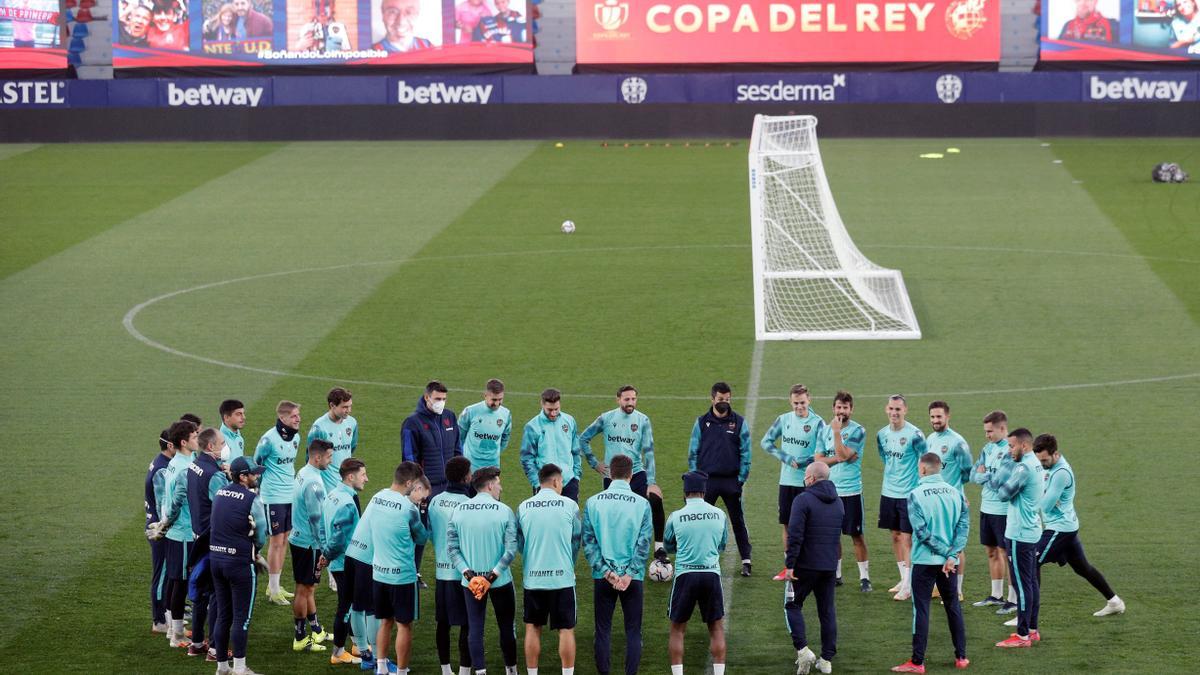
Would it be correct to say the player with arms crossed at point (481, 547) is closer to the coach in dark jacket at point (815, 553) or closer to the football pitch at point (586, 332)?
the football pitch at point (586, 332)

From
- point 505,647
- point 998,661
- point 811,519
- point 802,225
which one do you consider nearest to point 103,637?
point 505,647

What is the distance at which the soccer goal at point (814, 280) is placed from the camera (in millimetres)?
24766

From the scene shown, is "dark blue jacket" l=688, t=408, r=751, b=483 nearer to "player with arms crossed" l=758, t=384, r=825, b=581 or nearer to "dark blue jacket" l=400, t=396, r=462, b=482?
"player with arms crossed" l=758, t=384, r=825, b=581

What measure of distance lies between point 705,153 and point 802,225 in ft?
48.7

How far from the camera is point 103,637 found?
13.6 meters

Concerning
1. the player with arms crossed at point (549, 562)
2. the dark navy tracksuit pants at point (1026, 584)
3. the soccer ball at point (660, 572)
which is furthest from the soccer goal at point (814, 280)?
the player with arms crossed at point (549, 562)

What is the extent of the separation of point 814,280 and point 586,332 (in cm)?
506

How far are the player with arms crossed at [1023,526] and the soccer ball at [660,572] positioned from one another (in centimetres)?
310

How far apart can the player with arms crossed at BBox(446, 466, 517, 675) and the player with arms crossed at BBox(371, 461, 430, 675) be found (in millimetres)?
372

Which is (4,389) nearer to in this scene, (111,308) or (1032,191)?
(111,308)

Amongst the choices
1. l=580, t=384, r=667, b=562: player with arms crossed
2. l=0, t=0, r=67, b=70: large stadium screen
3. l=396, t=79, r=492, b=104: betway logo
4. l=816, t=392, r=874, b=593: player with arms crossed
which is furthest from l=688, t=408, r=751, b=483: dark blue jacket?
l=0, t=0, r=67, b=70: large stadium screen

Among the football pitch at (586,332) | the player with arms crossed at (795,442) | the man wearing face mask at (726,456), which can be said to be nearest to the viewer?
the football pitch at (586,332)

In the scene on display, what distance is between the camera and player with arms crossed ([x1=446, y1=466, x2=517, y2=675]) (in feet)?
40.7

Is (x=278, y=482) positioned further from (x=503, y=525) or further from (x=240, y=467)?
(x=503, y=525)
